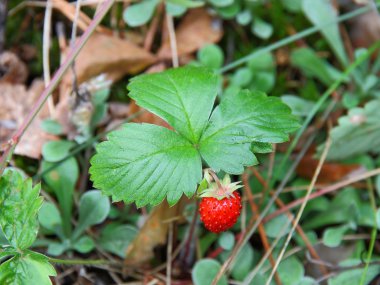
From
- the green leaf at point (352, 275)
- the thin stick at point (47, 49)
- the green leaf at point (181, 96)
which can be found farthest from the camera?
the thin stick at point (47, 49)

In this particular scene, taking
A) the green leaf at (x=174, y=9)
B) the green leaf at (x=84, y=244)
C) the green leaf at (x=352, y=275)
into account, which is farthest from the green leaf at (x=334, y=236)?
the green leaf at (x=174, y=9)

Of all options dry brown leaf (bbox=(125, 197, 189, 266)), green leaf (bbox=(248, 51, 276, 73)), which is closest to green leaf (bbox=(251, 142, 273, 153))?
dry brown leaf (bbox=(125, 197, 189, 266))

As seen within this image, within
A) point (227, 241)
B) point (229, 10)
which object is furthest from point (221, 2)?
point (227, 241)

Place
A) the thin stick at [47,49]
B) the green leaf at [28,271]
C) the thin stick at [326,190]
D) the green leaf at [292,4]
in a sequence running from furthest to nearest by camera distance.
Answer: the green leaf at [292,4]
the thin stick at [47,49]
the thin stick at [326,190]
the green leaf at [28,271]

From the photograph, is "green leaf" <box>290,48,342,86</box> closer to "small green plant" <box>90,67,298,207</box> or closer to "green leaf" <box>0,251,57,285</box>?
"small green plant" <box>90,67,298,207</box>

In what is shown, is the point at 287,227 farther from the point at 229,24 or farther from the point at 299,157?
the point at 229,24

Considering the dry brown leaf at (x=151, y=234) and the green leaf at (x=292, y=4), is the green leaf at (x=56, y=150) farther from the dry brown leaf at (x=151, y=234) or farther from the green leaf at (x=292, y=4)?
the green leaf at (x=292, y=4)
